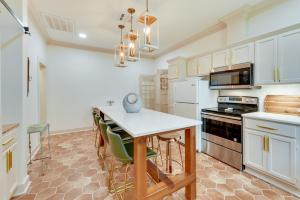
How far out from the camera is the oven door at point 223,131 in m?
2.44

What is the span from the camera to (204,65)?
11.3 feet

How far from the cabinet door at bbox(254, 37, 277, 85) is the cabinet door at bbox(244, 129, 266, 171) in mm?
873

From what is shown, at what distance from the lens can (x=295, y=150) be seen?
1798mm

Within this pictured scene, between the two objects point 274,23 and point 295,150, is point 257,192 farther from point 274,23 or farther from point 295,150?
point 274,23

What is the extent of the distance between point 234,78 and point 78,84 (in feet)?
14.9

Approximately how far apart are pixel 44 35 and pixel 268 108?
5.51 metres

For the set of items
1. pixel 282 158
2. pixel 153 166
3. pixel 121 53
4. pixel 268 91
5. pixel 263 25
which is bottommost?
pixel 153 166

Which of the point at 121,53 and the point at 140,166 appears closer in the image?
the point at 140,166

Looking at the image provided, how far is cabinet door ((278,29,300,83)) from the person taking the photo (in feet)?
6.59

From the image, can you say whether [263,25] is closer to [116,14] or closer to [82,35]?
[116,14]

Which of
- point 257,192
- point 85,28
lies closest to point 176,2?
point 85,28

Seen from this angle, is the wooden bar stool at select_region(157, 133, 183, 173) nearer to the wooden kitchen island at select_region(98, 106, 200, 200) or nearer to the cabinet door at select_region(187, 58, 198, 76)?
the wooden kitchen island at select_region(98, 106, 200, 200)

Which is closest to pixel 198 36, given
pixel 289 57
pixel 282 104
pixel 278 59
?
pixel 278 59

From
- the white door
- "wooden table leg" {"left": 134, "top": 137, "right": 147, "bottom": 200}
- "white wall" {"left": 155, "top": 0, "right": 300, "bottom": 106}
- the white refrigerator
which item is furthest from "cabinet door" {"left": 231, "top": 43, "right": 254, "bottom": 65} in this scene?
"wooden table leg" {"left": 134, "top": 137, "right": 147, "bottom": 200}
